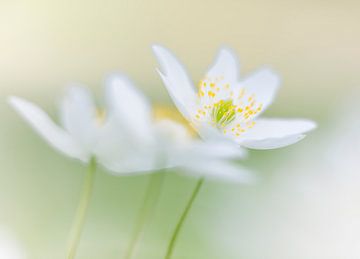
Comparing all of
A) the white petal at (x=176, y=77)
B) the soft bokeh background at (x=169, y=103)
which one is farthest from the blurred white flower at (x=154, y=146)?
the soft bokeh background at (x=169, y=103)

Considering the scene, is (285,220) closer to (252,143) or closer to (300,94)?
(252,143)

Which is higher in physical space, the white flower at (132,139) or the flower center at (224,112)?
the flower center at (224,112)

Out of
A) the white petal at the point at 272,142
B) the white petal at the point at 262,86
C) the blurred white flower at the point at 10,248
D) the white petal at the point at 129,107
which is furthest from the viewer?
the blurred white flower at the point at 10,248

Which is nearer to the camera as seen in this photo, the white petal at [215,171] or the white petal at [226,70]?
the white petal at [215,171]

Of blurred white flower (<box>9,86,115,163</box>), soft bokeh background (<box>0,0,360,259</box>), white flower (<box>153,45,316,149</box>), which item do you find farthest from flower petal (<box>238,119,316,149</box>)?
soft bokeh background (<box>0,0,360,259</box>)

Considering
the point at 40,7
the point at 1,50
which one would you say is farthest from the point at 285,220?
the point at 40,7

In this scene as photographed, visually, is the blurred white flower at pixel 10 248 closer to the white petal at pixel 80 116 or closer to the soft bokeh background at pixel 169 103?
the soft bokeh background at pixel 169 103
